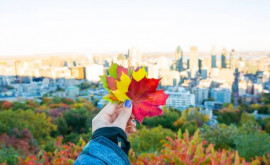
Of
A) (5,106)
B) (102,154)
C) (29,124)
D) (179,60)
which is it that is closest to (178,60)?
(179,60)

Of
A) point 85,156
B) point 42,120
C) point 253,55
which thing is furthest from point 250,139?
point 253,55

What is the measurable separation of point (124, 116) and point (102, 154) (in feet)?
0.53

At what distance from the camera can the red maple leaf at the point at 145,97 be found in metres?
0.83

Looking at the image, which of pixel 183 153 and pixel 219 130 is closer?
pixel 183 153

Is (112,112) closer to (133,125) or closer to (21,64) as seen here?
(133,125)

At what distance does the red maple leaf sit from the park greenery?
3.50ft

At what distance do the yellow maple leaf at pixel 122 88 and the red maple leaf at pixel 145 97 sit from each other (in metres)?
0.01

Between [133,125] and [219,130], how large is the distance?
17.7 ft

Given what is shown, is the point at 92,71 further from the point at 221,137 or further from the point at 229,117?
the point at 221,137

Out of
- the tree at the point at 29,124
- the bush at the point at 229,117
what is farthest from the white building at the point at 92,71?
the tree at the point at 29,124

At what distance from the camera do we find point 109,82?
0.89m

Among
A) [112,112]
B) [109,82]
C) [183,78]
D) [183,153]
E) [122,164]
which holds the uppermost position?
[109,82]

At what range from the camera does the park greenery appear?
2.03m

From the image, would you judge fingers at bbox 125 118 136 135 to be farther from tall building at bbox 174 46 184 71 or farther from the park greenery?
tall building at bbox 174 46 184 71
